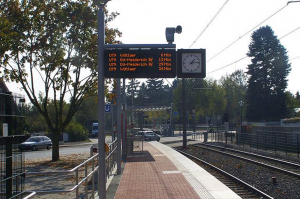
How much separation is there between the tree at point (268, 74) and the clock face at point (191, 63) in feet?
181

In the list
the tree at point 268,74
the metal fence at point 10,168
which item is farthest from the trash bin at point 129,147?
the tree at point 268,74

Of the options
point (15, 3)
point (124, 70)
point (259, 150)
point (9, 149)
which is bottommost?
point (259, 150)

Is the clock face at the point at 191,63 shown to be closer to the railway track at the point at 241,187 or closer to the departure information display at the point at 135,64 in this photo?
the departure information display at the point at 135,64

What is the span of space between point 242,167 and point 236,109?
252 ft

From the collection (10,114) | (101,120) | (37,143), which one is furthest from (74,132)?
(10,114)

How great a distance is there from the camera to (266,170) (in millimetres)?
17156

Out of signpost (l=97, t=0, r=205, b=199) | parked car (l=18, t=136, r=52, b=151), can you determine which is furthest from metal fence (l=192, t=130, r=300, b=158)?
parked car (l=18, t=136, r=52, b=151)

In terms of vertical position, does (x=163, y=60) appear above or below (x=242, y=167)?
above

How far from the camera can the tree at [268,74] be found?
62.0m

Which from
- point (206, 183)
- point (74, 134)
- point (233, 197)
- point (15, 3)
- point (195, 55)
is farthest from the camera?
point (74, 134)

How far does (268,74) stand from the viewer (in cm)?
6284

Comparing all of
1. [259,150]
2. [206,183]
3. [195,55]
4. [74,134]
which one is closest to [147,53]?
[195,55]

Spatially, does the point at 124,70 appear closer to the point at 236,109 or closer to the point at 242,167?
the point at 242,167

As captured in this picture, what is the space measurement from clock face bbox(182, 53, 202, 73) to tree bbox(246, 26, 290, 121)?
55029 mm
